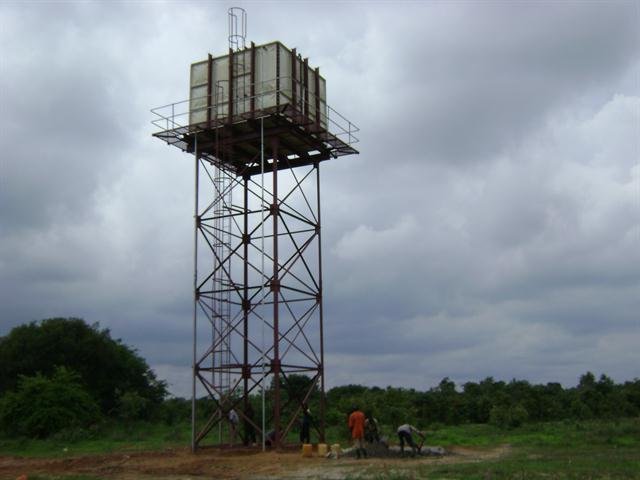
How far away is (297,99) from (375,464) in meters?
15.5

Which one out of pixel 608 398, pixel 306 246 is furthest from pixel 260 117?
pixel 608 398

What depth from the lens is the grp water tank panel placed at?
102 feet

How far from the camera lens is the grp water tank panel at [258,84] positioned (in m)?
30.9

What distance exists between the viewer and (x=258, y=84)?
102 feet

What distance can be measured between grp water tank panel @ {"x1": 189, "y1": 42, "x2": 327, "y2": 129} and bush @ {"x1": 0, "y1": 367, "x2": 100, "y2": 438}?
24606 mm

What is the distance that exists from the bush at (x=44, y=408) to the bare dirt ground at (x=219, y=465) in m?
16.7

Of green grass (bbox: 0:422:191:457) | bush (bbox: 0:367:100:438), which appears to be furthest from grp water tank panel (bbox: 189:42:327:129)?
bush (bbox: 0:367:100:438)

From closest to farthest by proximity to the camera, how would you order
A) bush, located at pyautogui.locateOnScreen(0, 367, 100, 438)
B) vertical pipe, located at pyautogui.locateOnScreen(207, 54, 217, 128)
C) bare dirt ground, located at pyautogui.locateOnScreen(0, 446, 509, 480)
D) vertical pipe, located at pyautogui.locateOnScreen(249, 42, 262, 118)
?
bare dirt ground, located at pyautogui.locateOnScreen(0, 446, 509, 480) < vertical pipe, located at pyautogui.locateOnScreen(249, 42, 262, 118) < vertical pipe, located at pyautogui.locateOnScreen(207, 54, 217, 128) < bush, located at pyautogui.locateOnScreen(0, 367, 100, 438)

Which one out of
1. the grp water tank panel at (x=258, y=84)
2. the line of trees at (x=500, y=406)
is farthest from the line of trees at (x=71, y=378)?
the grp water tank panel at (x=258, y=84)

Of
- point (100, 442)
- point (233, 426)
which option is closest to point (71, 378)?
point (100, 442)

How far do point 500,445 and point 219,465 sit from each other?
12.9m

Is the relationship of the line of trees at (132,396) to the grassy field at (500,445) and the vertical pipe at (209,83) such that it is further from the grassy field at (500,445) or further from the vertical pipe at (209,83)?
the vertical pipe at (209,83)

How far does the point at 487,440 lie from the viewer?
3475 cm

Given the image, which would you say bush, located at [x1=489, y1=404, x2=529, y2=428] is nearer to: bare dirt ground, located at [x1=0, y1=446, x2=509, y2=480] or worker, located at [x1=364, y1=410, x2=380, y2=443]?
bare dirt ground, located at [x1=0, y1=446, x2=509, y2=480]
